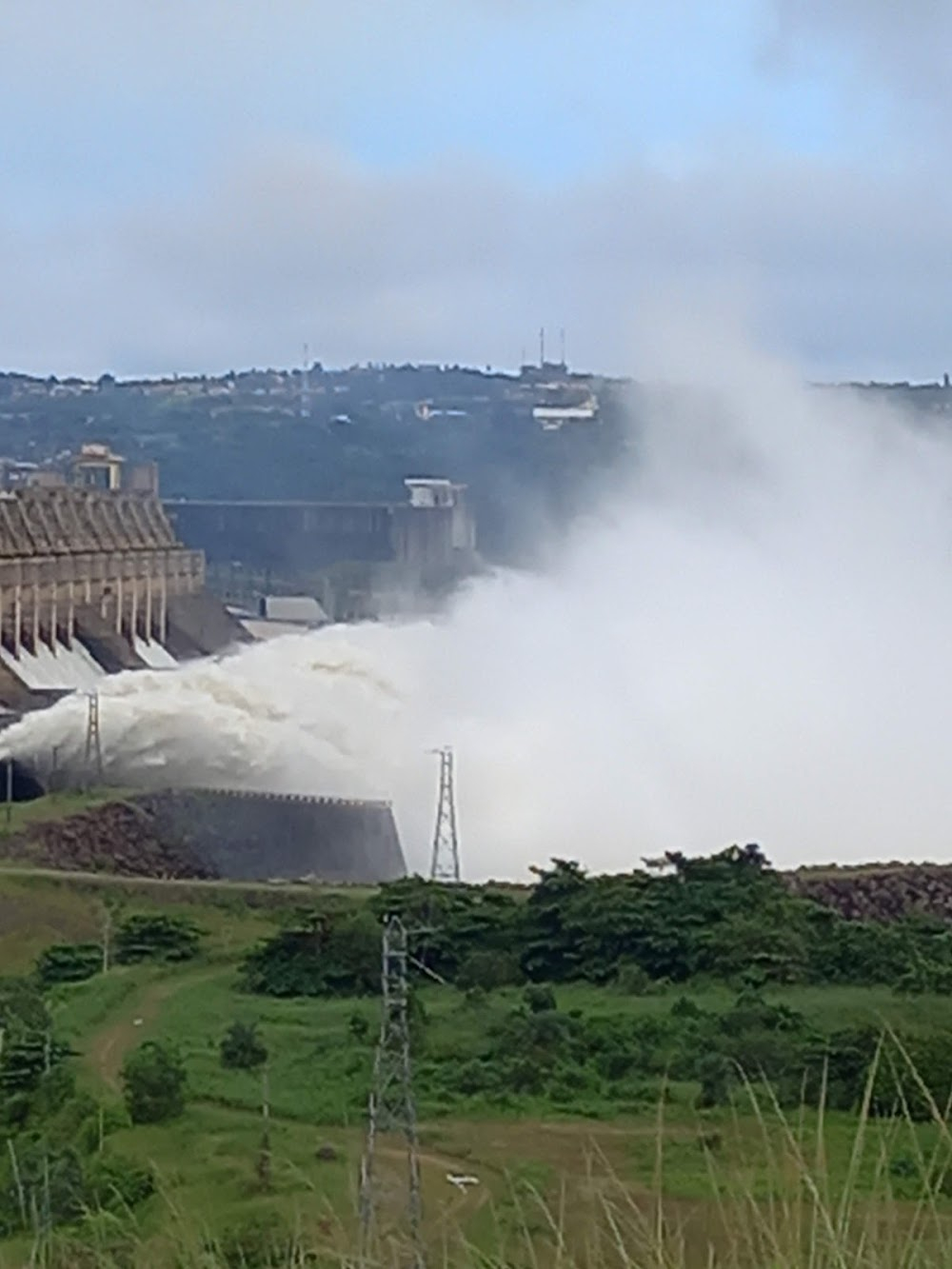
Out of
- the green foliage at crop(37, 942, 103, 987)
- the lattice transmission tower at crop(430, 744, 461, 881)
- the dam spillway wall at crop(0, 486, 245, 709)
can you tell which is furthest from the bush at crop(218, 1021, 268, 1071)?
the dam spillway wall at crop(0, 486, 245, 709)

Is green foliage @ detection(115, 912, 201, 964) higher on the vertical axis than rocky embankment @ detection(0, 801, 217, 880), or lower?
lower

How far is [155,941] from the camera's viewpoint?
688 inches

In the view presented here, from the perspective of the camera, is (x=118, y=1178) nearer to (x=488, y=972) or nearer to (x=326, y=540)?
(x=488, y=972)

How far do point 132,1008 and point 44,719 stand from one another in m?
11.1

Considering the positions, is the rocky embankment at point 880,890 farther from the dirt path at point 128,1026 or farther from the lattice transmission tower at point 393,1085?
the lattice transmission tower at point 393,1085

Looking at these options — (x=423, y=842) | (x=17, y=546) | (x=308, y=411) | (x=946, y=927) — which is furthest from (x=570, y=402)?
(x=946, y=927)

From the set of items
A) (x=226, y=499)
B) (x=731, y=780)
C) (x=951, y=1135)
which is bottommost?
(x=951, y=1135)

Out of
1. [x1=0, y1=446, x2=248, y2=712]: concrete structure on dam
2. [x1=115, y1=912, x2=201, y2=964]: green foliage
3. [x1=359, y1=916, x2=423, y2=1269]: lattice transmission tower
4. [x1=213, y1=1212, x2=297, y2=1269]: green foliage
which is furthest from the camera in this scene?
[x1=0, y1=446, x2=248, y2=712]: concrete structure on dam

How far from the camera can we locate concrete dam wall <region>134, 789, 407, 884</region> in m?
23.0

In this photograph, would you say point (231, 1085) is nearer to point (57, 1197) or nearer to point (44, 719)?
point (57, 1197)

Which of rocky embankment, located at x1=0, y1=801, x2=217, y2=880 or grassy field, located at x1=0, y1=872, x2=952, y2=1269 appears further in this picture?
rocky embankment, located at x1=0, y1=801, x2=217, y2=880

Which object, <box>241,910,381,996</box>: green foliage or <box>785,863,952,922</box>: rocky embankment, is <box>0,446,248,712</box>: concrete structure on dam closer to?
<box>785,863,952,922</box>: rocky embankment

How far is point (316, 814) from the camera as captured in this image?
23.9m

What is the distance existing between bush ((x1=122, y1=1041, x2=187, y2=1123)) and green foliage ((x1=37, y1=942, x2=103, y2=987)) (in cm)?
472
